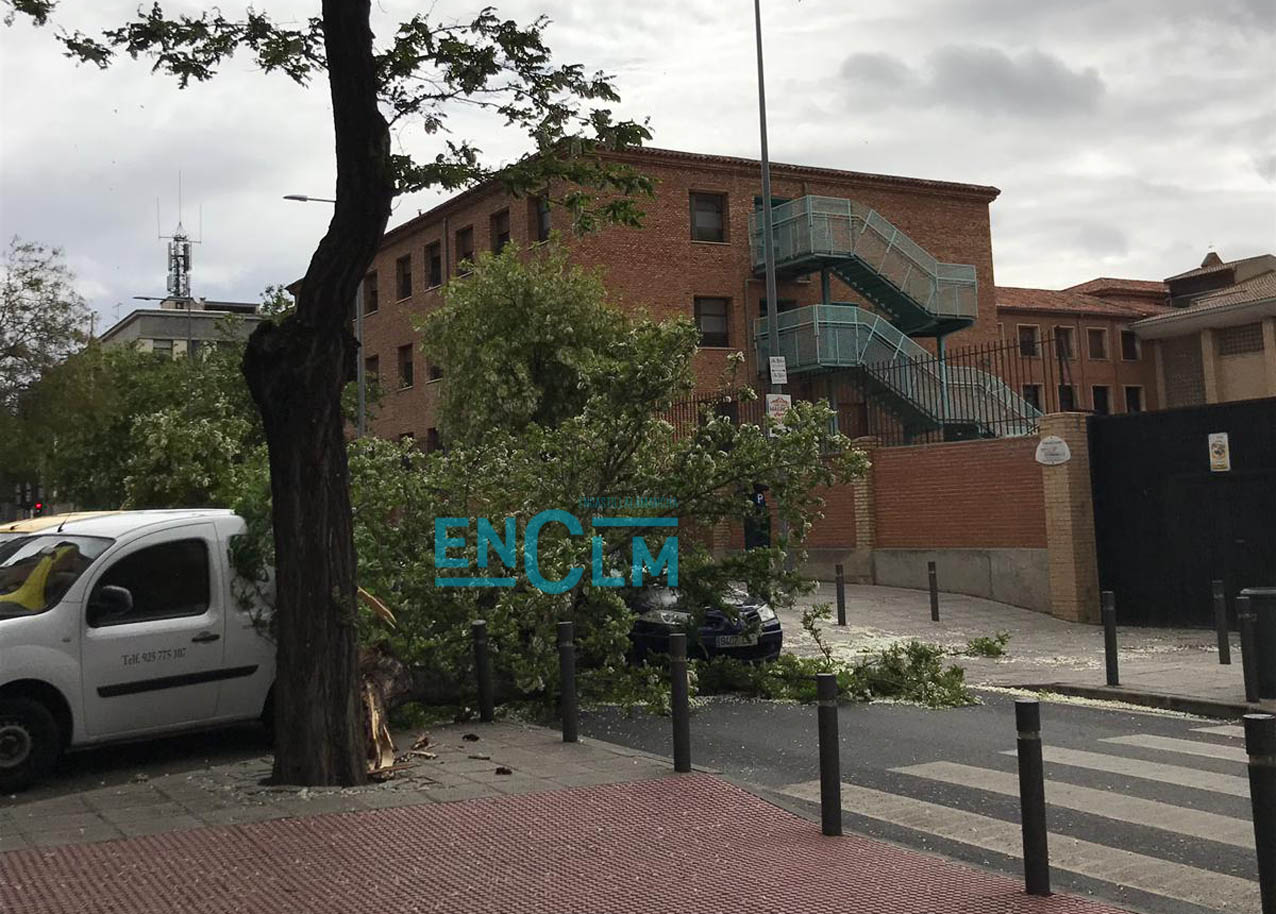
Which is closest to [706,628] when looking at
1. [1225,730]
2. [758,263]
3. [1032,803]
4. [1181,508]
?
[1225,730]

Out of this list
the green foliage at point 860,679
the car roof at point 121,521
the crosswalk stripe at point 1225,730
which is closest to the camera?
the car roof at point 121,521

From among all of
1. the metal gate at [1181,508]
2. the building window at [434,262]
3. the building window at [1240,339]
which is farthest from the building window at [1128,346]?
the metal gate at [1181,508]

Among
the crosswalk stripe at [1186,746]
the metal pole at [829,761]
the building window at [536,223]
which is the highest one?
the building window at [536,223]

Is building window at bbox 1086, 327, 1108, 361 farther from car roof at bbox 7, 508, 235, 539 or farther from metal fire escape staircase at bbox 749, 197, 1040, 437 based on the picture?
car roof at bbox 7, 508, 235, 539

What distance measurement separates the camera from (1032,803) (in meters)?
5.50

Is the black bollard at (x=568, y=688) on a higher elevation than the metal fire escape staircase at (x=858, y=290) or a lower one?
lower

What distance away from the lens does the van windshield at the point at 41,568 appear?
815 cm

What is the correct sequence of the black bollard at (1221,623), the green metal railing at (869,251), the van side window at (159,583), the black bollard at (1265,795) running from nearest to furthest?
the black bollard at (1265,795) → the van side window at (159,583) → the black bollard at (1221,623) → the green metal railing at (869,251)

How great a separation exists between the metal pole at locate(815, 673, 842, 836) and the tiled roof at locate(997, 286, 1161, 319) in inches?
1831

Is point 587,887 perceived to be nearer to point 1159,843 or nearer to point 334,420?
point 1159,843

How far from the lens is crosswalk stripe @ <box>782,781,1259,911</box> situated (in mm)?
5555

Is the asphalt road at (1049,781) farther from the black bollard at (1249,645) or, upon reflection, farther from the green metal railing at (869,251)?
the green metal railing at (869,251)

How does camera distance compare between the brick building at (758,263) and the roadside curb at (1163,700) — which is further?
the brick building at (758,263)

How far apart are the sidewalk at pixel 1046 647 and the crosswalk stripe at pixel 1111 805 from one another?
3876 mm
